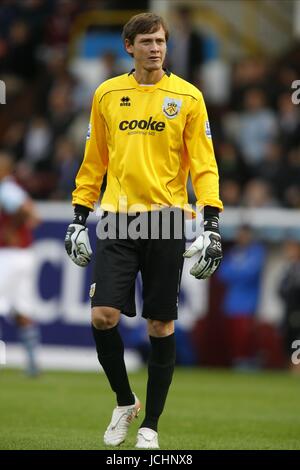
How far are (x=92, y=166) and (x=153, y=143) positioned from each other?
501mm

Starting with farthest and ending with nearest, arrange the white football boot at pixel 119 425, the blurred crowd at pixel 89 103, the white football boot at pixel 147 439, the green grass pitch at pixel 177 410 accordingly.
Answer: the blurred crowd at pixel 89 103, the green grass pitch at pixel 177 410, the white football boot at pixel 119 425, the white football boot at pixel 147 439

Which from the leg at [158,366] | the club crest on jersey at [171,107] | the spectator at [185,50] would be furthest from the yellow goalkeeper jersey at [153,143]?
the spectator at [185,50]

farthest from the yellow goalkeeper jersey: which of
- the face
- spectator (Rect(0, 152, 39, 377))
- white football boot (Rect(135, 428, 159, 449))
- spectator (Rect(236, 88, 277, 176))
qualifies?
spectator (Rect(236, 88, 277, 176))

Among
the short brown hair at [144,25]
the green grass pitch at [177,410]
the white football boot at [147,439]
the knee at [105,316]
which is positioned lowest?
the green grass pitch at [177,410]

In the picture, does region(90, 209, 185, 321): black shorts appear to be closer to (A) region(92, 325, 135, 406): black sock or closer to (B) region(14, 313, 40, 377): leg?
(A) region(92, 325, 135, 406): black sock

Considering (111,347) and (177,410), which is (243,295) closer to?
(177,410)

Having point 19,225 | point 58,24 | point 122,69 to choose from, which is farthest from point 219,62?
point 19,225

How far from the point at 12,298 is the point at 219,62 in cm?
737

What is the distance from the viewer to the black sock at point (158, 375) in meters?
7.48

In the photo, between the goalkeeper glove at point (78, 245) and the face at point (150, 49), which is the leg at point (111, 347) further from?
the face at point (150, 49)

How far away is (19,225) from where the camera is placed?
13.6 meters

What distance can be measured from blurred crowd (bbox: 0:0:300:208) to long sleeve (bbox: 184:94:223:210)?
8080 mm

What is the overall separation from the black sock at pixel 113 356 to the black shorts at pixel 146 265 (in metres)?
0.18

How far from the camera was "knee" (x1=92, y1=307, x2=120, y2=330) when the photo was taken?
733 centimetres
